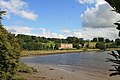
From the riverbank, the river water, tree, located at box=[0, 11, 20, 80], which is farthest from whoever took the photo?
the river water

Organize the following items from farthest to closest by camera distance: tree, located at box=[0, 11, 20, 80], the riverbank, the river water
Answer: the river water → the riverbank → tree, located at box=[0, 11, 20, 80]

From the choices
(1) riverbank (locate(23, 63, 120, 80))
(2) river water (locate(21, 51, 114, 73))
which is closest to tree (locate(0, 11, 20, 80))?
(1) riverbank (locate(23, 63, 120, 80))

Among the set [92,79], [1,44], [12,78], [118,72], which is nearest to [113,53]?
[118,72]

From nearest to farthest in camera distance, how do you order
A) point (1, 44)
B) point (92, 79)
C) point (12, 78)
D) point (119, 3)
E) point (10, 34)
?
point (119, 3), point (1, 44), point (12, 78), point (10, 34), point (92, 79)

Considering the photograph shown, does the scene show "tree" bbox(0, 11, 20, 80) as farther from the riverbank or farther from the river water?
the river water

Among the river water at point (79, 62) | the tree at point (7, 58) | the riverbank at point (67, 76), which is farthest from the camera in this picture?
the river water at point (79, 62)

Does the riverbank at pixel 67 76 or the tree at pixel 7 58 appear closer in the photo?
the tree at pixel 7 58

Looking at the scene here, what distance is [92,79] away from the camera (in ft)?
133

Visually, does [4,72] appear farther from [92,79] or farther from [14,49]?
[92,79]

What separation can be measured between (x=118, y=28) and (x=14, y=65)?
51.6 feet

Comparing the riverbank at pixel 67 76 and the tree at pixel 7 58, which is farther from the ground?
the tree at pixel 7 58

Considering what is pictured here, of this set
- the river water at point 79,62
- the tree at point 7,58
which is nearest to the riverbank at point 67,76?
the river water at point 79,62

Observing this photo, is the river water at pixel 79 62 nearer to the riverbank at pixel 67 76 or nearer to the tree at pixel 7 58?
the riverbank at pixel 67 76

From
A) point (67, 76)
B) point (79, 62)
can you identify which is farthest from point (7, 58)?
point (79, 62)
